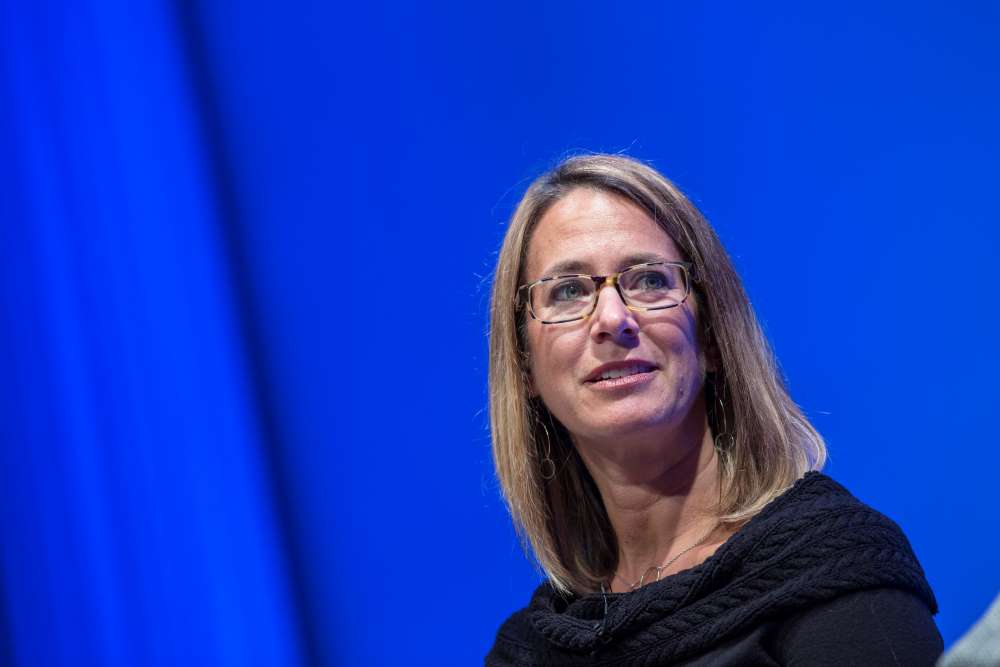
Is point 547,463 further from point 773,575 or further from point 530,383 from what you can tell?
point 773,575

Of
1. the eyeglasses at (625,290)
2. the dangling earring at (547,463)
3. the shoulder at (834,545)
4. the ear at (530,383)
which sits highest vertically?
the eyeglasses at (625,290)

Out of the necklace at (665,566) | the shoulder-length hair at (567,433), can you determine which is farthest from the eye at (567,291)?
the necklace at (665,566)

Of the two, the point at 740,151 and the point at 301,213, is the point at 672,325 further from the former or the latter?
the point at 301,213

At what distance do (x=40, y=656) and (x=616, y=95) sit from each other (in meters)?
1.64

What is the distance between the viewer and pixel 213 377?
260cm

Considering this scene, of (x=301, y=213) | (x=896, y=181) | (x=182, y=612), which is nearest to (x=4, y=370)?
(x=182, y=612)

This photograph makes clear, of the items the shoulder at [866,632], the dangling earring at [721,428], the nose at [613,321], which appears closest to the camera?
the shoulder at [866,632]

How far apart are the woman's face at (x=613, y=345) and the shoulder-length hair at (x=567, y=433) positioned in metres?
0.04

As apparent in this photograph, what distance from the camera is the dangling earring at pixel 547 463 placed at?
80.6 inches

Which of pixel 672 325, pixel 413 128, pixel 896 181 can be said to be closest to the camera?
pixel 672 325

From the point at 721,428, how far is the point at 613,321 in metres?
0.29

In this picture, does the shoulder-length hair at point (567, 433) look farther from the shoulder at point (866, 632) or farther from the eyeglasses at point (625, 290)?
the shoulder at point (866, 632)

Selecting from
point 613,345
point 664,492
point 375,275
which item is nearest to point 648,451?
point 664,492

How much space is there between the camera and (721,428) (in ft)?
6.08
